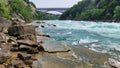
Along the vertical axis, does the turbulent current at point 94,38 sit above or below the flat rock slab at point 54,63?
below

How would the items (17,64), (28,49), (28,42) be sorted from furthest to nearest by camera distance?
1. (28,42)
2. (28,49)
3. (17,64)

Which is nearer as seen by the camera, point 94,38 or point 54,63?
point 54,63

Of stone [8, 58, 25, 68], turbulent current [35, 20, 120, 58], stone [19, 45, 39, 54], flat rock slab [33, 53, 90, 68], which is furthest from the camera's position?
turbulent current [35, 20, 120, 58]

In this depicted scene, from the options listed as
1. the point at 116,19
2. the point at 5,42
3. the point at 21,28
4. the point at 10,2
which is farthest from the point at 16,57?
the point at 116,19

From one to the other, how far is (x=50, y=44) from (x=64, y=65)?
5607 mm

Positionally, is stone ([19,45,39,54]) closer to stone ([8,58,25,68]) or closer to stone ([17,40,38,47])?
stone ([17,40,38,47])

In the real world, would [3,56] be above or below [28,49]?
above

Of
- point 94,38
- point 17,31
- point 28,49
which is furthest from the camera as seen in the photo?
point 94,38

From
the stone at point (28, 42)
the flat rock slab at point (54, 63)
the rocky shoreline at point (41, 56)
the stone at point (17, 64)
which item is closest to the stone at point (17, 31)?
the rocky shoreline at point (41, 56)

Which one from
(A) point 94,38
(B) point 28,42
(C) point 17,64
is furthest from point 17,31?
(A) point 94,38

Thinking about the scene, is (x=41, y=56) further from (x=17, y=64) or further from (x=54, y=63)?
(x=17, y=64)

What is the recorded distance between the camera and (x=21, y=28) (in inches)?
835

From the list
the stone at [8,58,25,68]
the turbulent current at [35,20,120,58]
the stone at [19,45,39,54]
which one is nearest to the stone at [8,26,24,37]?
the stone at [19,45,39,54]

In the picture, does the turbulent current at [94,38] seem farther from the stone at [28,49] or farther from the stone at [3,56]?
the stone at [3,56]
